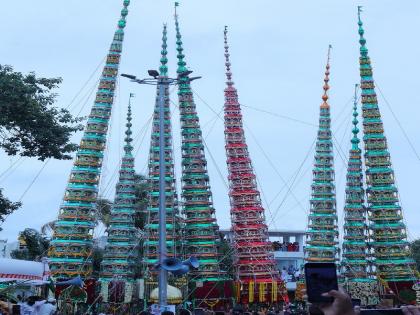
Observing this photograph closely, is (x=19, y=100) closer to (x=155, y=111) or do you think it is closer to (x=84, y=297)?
(x=84, y=297)

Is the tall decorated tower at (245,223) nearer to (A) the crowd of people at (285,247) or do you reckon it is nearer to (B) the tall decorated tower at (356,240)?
(B) the tall decorated tower at (356,240)

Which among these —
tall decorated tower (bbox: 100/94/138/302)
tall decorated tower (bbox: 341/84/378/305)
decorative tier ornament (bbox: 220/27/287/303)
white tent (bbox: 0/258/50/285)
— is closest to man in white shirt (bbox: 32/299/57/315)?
white tent (bbox: 0/258/50/285)

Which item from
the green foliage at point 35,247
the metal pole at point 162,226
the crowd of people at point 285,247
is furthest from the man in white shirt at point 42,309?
the crowd of people at point 285,247

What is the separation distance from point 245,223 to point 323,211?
6079 mm

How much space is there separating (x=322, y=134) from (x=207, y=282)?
1452 cm

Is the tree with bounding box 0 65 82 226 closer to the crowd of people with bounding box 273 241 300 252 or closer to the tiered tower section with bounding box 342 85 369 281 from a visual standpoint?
the tiered tower section with bounding box 342 85 369 281

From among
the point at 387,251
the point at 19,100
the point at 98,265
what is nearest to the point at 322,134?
the point at 387,251

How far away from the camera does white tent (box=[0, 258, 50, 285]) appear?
27.9m

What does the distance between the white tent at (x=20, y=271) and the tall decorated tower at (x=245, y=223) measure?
20743mm

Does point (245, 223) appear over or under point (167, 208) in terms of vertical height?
under

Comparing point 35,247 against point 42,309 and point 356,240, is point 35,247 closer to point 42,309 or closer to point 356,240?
point 356,240

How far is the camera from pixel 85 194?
167 feet

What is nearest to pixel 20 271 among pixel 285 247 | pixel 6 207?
pixel 6 207

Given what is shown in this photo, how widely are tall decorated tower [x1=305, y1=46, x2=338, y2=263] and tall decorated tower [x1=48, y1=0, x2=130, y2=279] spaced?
1553 cm
